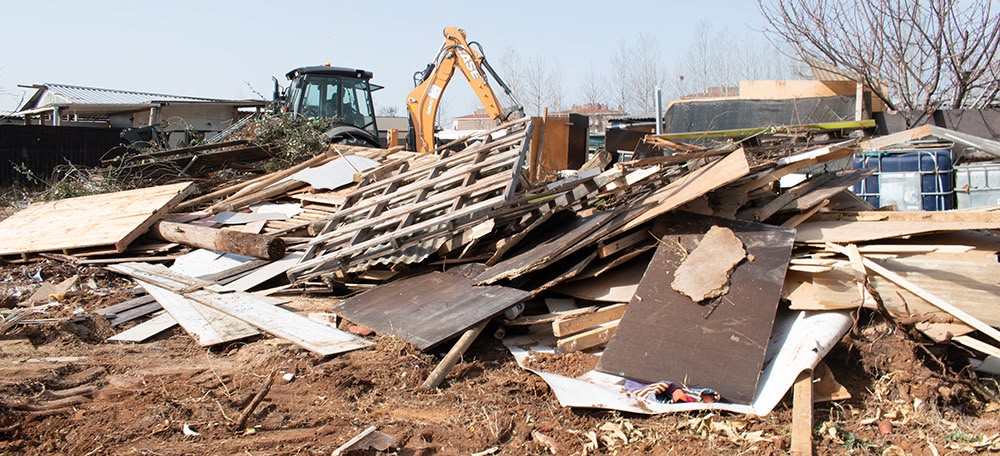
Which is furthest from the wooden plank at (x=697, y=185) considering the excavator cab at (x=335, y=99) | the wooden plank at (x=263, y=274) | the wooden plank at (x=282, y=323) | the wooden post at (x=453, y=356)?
the excavator cab at (x=335, y=99)

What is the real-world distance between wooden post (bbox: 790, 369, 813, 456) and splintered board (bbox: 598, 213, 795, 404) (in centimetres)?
22

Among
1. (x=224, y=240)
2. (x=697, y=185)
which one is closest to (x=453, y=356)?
(x=697, y=185)

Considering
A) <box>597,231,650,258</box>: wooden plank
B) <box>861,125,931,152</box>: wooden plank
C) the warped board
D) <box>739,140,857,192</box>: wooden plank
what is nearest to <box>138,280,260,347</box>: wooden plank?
<box>597,231,650,258</box>: wooden plank

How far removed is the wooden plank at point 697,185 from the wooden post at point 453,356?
1.43 metres

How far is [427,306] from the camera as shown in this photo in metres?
5.46

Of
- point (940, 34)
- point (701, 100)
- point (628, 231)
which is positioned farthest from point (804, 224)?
point (701, 100)

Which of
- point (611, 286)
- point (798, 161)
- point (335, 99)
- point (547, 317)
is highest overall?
point (335, 99)

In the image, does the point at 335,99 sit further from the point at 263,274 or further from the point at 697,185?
the point at 697,185

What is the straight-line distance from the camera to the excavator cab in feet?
40.1

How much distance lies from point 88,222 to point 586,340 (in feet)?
22.7

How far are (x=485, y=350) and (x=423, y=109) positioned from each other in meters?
7.28

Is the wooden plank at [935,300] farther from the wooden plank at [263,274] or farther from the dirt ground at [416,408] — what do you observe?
the wooden plank at [263,274]

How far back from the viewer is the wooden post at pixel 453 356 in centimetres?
447

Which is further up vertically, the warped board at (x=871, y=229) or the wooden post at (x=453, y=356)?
the warped board at (x=871, y=229)
